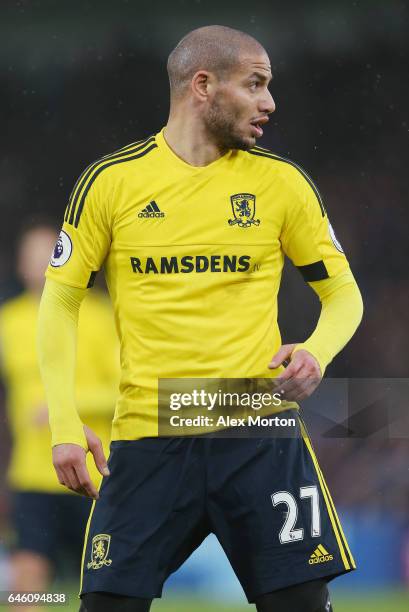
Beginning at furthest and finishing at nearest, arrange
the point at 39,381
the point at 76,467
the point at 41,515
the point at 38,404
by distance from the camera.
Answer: the point at 39,381 → the point at 38,404 → the point at 41,515 → the point at 76,467

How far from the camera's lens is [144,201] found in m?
Result: 3.15

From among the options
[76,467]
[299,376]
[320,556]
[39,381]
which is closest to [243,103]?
[299,376]

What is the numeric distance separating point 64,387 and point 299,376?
2.00 feet

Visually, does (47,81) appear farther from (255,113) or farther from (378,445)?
(255,113)

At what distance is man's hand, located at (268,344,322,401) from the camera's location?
112 inches

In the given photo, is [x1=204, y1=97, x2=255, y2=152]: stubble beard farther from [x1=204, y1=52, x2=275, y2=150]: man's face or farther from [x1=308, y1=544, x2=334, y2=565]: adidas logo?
[x1=308, y1=544, x2=334, y2=565]: adidas logo

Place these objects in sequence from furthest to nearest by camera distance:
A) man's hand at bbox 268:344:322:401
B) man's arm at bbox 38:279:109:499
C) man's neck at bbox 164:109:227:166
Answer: man's neck at bbox 164:109:227:166
man's arm at bbox 38:279:109:499
man's hand at bbox 268:344:322:401

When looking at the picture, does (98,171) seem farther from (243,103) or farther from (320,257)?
(320,257)

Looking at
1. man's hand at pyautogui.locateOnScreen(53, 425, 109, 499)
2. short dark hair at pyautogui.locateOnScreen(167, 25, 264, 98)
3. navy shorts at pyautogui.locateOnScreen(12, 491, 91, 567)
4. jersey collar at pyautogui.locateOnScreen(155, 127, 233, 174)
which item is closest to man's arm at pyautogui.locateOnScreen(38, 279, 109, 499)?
man's hand at pyautogui.locateOnScreen(53, 425, 109, 499)

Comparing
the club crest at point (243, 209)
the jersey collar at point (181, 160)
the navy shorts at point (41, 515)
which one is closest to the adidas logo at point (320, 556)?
the club crest at point (243, 209)

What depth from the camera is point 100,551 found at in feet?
9.80

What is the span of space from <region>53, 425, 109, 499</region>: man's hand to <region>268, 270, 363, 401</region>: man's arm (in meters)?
0.48

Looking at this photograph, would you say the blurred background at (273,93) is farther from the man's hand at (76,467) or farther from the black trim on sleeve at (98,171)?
the man's hand at (76,467)

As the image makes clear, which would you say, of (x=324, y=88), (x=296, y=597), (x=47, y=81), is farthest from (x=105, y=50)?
(x=296, y=597)
